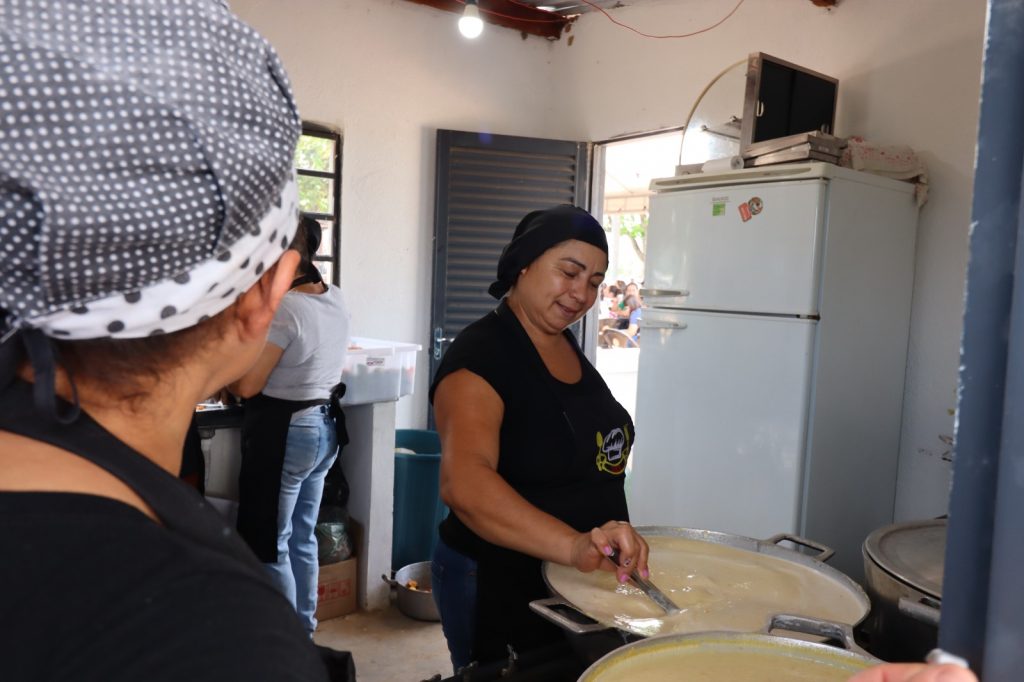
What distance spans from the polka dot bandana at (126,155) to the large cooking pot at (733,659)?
1.82 ft

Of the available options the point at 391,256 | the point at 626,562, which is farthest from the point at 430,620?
the point at 626,562

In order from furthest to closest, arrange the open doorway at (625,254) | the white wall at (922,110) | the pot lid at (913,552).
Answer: the open doorway at (625,254) < the white wall at (922,110) < the pot lid at (913,552)

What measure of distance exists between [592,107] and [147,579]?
4.17 m

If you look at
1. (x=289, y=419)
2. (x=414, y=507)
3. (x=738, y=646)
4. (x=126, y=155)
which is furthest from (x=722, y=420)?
(x=126, y=155)

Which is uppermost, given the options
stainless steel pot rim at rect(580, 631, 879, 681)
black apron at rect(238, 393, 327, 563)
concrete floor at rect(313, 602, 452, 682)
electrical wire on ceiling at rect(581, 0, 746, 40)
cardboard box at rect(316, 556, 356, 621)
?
electrical wire on ceiling at rect(581, 0, 746, 40)

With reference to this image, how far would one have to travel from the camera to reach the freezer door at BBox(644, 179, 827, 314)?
2.70 metres

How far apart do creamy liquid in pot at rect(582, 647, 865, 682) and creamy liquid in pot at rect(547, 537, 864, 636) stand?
234 mm

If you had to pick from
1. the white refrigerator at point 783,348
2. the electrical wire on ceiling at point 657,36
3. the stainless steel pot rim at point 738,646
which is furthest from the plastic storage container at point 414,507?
the stainless steel pot rim at point 738,646

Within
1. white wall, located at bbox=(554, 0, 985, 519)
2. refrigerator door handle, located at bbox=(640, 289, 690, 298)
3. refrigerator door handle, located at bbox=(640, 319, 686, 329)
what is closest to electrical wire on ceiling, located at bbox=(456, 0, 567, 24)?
white wall, located at bbox=(554, 0, 985, 519)

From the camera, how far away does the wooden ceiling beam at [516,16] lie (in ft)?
13.8

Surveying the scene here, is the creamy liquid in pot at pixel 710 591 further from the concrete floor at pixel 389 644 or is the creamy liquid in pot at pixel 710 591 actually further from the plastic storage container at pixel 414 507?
the plastic storage container at pixel 414 507

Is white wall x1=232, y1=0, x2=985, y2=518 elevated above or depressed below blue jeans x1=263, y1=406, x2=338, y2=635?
→ above

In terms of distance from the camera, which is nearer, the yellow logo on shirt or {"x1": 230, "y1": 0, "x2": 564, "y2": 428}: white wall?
the yellow logo on shirt

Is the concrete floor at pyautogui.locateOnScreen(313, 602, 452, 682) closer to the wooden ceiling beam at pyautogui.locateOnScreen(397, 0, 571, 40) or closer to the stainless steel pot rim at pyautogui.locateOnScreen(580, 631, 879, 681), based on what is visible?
the stainless steel pot rim at pyautogui.locateOnScreen(580, 631, 879, 681)
